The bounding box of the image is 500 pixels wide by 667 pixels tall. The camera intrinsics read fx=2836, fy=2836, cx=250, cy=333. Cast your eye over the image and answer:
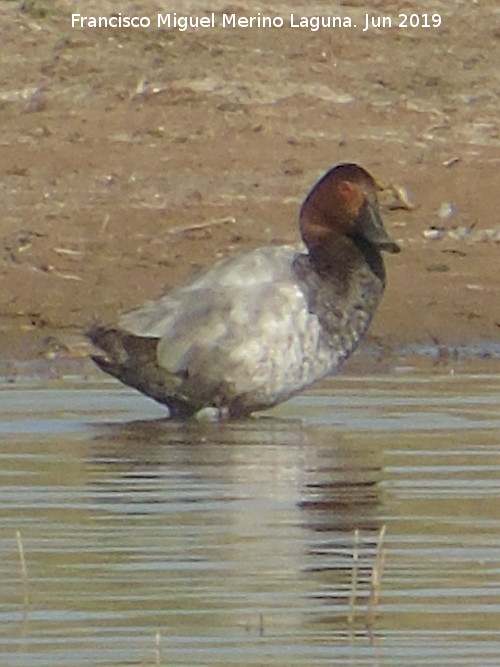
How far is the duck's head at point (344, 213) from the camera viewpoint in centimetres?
→ 997

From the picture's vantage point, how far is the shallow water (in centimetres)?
566

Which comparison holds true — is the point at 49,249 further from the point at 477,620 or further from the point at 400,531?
the point at 477,620

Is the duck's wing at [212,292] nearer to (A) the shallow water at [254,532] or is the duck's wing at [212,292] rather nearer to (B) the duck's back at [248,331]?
(B) the duck's back at [248,331]

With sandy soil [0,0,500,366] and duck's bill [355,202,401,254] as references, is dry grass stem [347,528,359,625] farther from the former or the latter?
sandy soil [0,0,500,366]

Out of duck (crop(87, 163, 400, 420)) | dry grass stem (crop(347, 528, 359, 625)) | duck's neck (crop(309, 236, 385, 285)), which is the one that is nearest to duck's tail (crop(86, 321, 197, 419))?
duck (crop(87, 163, 400, 420))

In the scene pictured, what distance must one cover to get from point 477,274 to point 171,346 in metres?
3.38

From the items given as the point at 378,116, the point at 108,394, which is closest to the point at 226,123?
the point at 378,116

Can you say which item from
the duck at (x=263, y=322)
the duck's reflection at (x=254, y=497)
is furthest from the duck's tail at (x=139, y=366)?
the duck's reflection at (x=254, y=497)

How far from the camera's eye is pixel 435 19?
661 inches

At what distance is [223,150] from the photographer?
14516 mm

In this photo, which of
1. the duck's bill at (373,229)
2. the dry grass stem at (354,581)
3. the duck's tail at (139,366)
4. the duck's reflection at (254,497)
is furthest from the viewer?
the duck's bill at (373,229)

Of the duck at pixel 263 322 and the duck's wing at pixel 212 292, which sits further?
the duck's wing at pixel 212 292

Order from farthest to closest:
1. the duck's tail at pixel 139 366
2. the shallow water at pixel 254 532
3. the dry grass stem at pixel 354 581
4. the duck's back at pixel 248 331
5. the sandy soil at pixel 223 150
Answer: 1. the sandy soil at pixel 223 150
2. the duck's tail at pixel 139 366
3. the duck's back at pixel 248 331
4. the dry grass stem at pixel 354 581
5. the shallow water at pixel 254 532

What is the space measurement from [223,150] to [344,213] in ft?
14.9
